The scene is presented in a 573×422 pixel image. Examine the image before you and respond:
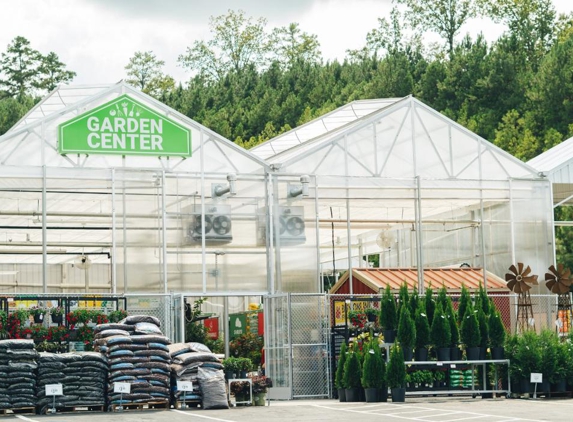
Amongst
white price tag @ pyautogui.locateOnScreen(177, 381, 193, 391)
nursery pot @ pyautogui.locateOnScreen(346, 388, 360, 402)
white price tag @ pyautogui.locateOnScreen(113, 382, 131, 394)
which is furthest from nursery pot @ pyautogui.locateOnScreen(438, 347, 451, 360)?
white price tag @ pyautogui.locateOnScreen(113, 382, 131, 394)

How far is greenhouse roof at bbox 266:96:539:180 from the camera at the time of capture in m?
26.7

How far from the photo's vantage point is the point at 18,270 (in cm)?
3931

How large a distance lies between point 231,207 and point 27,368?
839 centimetres

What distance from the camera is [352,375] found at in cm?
2116

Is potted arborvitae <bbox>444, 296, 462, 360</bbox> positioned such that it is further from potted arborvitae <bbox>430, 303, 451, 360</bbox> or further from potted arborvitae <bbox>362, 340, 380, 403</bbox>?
potted arborvitae <bbox>362, 340, 380, 403</bbox>

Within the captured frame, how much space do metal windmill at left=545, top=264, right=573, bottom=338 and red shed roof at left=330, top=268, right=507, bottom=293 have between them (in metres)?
1.49

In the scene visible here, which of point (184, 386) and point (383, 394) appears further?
point (383, 394)

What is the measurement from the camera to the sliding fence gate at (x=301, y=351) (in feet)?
76.7

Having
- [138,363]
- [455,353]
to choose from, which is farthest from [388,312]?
[138,363]

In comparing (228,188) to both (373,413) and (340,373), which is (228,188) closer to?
(340,373)

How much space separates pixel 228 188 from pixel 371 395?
714 centimetres

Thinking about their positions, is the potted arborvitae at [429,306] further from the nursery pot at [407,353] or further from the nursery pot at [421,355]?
the nursery pot at [407,353]

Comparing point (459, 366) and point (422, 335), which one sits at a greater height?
point (422, 335)

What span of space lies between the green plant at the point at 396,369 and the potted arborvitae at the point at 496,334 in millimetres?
2441
